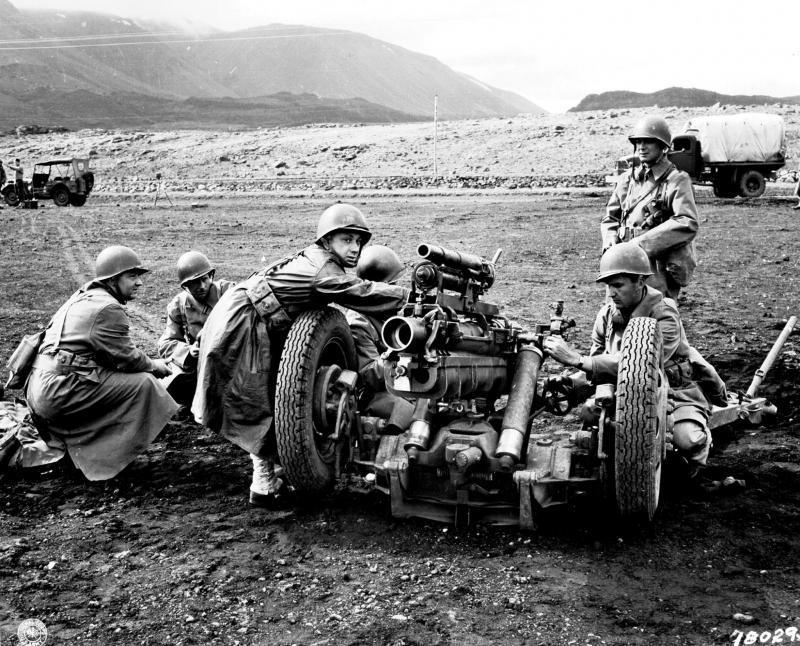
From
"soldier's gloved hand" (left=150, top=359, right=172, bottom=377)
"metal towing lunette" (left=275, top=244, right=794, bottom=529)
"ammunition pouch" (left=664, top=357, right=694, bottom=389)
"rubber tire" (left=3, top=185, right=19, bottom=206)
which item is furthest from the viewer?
"rubber tire" (left=3, top=185, right=19, bottom=206)

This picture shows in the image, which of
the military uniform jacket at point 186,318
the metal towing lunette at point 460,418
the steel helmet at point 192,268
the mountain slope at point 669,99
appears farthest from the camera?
the mountain slope at point 669,99

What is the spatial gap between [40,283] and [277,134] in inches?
1360

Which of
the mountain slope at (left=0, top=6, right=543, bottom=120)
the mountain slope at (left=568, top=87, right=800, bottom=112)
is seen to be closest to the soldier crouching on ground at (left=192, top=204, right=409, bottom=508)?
the mountain slope at (left=568, top=87, right=800, bottom=112)

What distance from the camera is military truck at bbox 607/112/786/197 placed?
2447 centimetres

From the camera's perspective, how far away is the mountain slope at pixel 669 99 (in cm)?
7712

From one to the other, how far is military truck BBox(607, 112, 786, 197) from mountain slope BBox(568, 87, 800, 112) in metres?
52.4

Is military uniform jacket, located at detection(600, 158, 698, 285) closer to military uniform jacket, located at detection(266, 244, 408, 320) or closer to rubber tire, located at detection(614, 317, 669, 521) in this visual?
rubber tire, located at detection(614, 317, 669, 521)

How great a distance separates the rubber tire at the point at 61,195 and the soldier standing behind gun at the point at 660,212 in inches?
978

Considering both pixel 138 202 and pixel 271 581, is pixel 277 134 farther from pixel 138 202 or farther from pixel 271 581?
pixel 271 581

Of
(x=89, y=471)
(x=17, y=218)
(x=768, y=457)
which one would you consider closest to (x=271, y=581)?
(x=89, y=471)

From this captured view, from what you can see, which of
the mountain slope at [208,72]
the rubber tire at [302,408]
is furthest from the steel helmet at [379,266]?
the mountain slope at [208,72]

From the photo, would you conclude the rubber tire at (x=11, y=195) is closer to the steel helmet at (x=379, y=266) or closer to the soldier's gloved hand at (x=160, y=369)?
the soldier's gloved hand at (x=160, y=369)

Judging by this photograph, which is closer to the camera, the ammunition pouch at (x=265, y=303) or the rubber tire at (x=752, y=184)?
the ammunition pouch at (x=265, y=303)

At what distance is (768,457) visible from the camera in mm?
6090
